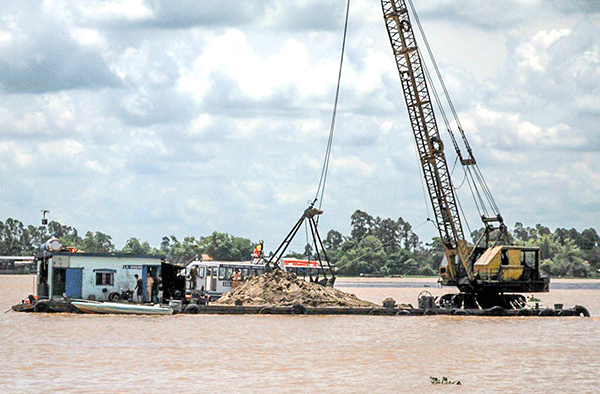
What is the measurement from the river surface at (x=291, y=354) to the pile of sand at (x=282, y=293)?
4.86 ft

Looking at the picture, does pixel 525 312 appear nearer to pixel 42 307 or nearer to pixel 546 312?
pixel 546 312

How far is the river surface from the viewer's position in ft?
86.5

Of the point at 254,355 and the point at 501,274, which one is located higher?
the point at 501,274

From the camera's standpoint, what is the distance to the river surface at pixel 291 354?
2636cm

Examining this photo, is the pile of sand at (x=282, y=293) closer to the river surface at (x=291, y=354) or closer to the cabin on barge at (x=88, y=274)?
the river surface at (x=291, y=354)

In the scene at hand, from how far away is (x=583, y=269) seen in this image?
19975 centimetres

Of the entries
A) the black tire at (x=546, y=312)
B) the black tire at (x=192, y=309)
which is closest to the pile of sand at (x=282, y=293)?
the black tire at (x=192, y=309)

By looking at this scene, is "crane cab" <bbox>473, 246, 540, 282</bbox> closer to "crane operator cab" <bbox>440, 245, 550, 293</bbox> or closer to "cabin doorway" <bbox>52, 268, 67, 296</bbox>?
"crane operator cab" <bbox>440, 245, 550, 293</bbox>

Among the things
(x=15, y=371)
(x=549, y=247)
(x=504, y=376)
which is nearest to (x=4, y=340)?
(x=15, y=371)

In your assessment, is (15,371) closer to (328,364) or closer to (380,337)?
(328,364)

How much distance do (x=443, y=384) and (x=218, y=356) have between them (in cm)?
841

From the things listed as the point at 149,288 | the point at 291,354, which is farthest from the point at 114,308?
the point at 291,354

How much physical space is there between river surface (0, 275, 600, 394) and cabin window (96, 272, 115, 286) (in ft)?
7.74

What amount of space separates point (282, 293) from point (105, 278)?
8.20 metres
